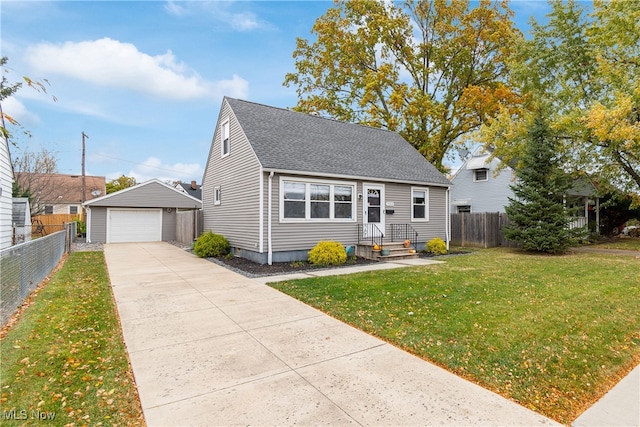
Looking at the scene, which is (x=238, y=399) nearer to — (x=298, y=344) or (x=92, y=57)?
(x=298, y=344)

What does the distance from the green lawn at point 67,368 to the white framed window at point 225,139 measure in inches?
328

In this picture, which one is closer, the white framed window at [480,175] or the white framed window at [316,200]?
the white framed window at [316,200]

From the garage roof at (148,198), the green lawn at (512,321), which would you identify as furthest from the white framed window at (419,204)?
the garage roof at (148,198)

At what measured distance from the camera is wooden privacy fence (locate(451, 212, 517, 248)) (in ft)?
54.5

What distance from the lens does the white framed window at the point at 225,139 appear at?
13273mm

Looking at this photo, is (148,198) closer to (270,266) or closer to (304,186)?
(304,186)

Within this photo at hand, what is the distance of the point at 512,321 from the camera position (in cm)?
495

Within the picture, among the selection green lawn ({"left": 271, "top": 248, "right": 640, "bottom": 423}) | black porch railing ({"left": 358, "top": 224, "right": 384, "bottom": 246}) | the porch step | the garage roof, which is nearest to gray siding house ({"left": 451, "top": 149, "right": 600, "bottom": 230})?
the porch step

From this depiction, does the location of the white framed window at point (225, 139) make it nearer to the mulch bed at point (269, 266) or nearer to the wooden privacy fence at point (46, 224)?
the mulch bed at point (269, 266)

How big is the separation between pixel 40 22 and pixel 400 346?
7571mm

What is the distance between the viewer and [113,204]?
19453 millimetres

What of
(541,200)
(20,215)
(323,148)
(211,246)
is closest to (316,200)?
(323,148)

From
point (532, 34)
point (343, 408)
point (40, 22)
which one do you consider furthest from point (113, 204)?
point (532, 34)

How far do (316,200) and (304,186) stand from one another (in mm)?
672
